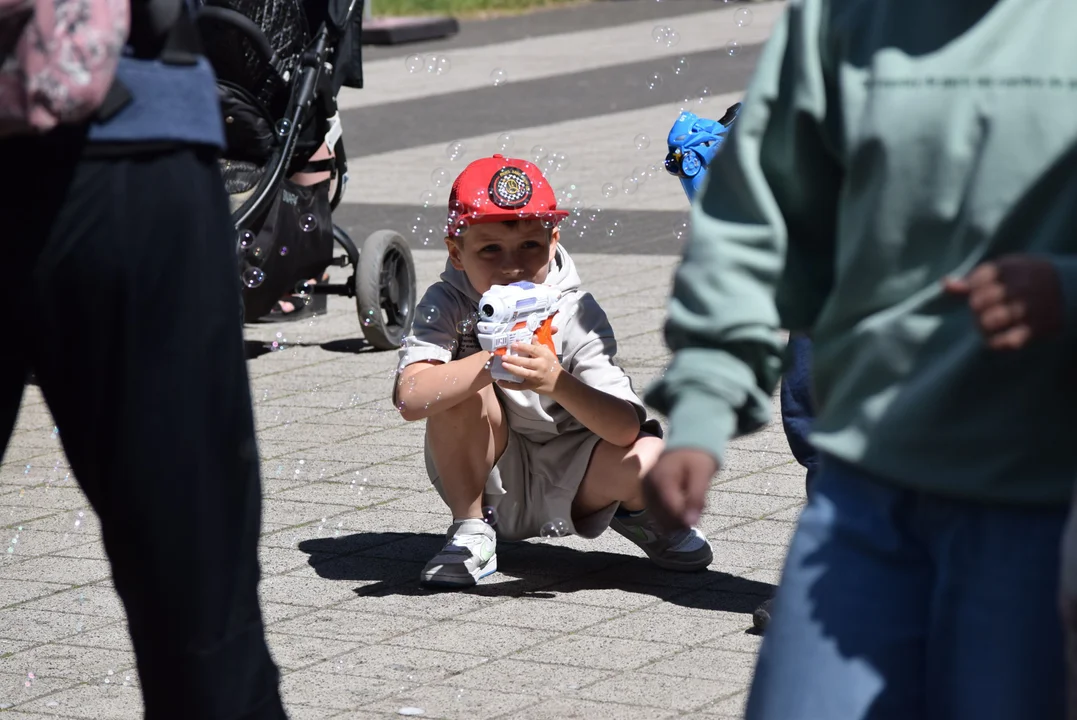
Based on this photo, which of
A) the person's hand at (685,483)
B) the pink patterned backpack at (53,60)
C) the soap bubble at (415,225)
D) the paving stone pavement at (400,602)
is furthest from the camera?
the soap bubble at (415,225)

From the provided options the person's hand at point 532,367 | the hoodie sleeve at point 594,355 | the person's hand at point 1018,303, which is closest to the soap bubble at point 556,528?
the hoodie sleeve at point 594,355

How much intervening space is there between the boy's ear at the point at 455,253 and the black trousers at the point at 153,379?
183 cm

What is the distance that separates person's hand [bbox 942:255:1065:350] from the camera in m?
1.65

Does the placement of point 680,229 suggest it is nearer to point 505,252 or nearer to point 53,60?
point 505,252

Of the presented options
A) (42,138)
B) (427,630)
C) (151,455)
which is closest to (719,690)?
(427,630)

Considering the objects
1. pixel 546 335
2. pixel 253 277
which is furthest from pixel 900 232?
pixel 253 277

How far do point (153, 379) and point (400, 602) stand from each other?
6.51 feet

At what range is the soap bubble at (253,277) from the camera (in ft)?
19.8

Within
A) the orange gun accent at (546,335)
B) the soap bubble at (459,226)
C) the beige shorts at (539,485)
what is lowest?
the beige shorts at (539,485)

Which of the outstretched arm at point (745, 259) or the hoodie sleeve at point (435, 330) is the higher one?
the outstretched arm at point (745, 259)

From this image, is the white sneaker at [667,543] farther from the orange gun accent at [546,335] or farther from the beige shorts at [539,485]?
the orange gun accent at [546,335]

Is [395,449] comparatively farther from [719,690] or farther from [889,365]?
[889,365]

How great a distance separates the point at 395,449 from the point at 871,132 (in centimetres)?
359

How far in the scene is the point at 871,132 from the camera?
179cm
